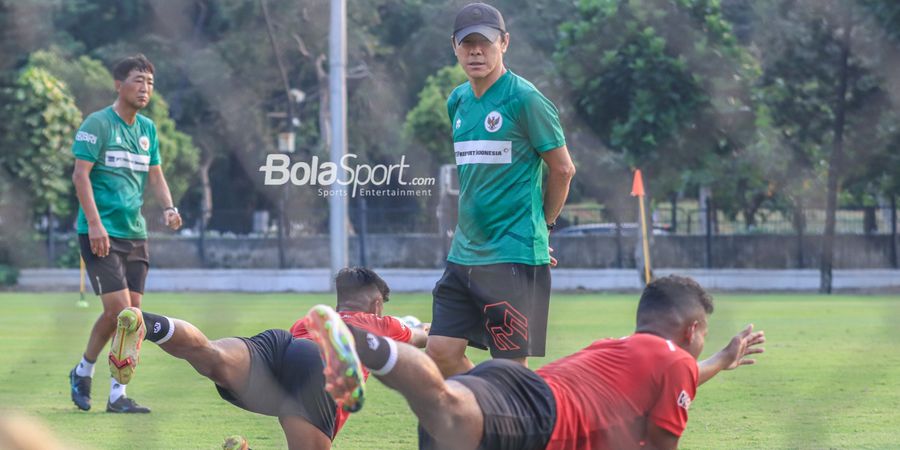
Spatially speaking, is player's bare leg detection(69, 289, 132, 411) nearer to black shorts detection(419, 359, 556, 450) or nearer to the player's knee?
the player's knee

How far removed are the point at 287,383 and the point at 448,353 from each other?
1.93 feet

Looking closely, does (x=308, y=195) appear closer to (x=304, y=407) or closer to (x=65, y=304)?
(x=65, y=304)

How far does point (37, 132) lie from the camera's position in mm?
19406

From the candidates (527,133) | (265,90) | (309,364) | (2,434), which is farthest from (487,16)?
(265,90)

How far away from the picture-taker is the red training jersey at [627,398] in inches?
125

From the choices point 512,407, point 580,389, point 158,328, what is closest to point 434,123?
point 158,328

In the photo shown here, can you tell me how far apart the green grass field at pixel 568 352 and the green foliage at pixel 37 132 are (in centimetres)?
681

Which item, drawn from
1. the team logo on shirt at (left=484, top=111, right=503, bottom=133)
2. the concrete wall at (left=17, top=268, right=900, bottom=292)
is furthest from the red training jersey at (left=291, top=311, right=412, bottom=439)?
the concrete wall at (left=17, top=268, right=900, bottom=292)

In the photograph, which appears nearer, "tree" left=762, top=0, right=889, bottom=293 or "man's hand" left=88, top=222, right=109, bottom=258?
"man's hand" left=88, top=222, right=109, bottom=258

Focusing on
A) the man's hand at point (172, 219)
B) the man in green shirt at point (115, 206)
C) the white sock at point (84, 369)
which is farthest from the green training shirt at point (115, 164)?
the white sock at point (84, 369)

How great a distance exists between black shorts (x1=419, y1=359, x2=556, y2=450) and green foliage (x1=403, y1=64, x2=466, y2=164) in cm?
1894

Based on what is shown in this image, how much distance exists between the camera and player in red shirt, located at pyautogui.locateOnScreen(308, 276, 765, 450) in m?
2.94

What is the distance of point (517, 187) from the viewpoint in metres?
4.31

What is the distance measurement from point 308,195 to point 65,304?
7.54 metres
